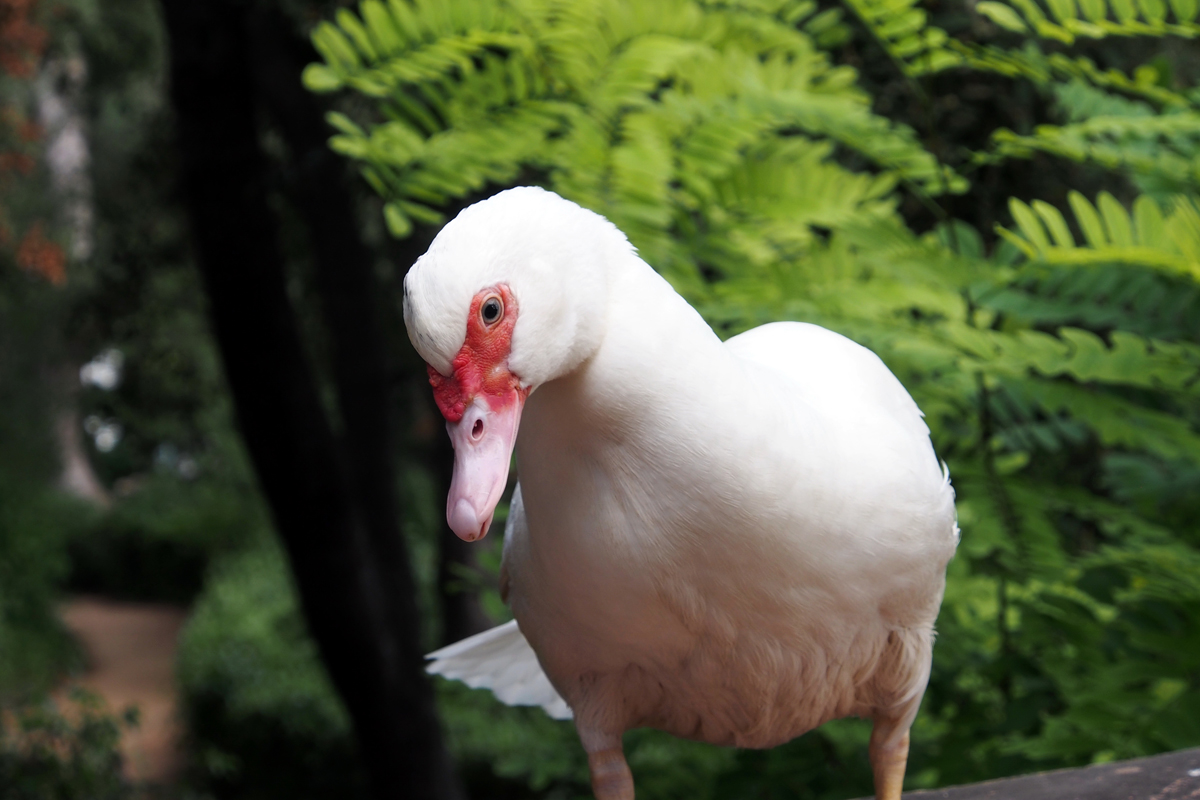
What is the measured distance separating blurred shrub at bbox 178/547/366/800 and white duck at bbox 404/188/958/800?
5.90 meters

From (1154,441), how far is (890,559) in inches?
34.3

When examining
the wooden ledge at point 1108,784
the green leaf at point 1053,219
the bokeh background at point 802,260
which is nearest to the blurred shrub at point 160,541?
the bokeh background at point 802,260

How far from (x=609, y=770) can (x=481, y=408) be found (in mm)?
708

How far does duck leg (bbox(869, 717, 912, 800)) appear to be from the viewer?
66.9 inches

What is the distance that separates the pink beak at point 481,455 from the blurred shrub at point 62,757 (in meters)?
4.27

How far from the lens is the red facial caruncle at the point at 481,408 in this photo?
113cm

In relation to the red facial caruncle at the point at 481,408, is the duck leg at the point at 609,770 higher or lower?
lower

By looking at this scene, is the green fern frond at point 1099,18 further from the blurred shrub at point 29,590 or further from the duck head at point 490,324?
the blurred shrub at point 29,590

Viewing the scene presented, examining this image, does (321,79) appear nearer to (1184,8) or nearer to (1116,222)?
(1116,222)

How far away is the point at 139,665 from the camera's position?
11.8m

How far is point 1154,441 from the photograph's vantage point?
201cm

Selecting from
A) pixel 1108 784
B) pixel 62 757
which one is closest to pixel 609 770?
pixel 1108 784

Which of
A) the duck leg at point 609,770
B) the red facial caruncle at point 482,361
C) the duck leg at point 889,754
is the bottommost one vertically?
the duck leg at point 889,754

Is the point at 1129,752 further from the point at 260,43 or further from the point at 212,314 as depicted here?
the point at 260,43
